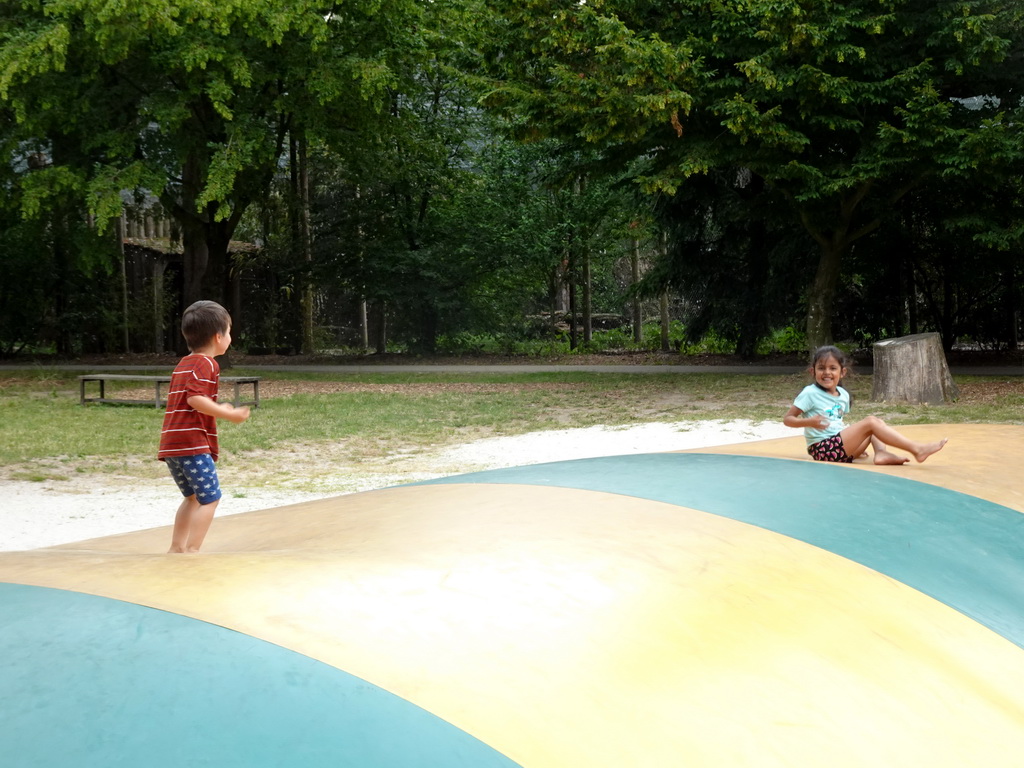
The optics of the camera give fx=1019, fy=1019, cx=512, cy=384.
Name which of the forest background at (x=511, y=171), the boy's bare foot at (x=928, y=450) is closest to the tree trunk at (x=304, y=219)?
the forest background at (x=511, y=171)

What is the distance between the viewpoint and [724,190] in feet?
62.8

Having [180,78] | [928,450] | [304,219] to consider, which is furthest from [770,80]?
[304,219]

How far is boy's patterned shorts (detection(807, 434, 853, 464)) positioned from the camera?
15.1ft

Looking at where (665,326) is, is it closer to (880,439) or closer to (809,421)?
(809,421)

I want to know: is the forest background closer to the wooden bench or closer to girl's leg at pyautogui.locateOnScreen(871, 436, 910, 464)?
the wooden bench

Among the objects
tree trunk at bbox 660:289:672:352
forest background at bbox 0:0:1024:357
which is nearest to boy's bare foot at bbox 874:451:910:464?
forest background at bbox 0:0:1024:357

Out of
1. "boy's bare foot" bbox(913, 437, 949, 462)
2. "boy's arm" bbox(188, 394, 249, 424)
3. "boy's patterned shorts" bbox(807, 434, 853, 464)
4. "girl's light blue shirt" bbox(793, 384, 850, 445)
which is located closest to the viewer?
"boy's arm" bbox(188, 394, 249, 424)

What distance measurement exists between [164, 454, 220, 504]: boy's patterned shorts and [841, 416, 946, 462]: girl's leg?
2.73 meters

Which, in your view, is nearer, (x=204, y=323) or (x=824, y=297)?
(x=204, y=323)

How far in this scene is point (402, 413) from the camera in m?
13.2

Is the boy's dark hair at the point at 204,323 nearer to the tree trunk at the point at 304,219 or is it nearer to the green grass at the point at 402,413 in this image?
the green grass at the point at 402,413

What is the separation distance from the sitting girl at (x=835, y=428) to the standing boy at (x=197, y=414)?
255 centimetres

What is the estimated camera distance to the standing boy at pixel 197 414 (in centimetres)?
375

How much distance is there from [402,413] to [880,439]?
30.3ft
